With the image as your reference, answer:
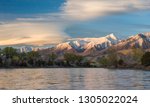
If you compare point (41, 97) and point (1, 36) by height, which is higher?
point (1, 36)

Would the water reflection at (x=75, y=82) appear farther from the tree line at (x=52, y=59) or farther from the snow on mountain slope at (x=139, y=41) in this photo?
the tree line at (x=52, y=59)

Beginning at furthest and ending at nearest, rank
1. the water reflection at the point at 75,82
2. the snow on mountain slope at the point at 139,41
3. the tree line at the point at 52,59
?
the tree line at the point at 52,59 → the snow on mountain slope at the point at 139,41 → the water reflection at the point at 75,82

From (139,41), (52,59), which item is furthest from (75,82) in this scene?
(52,59)

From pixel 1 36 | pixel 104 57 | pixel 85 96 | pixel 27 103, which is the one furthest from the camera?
pixel 104 57

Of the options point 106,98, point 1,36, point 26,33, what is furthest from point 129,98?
point 1,36

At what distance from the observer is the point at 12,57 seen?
3297 inches

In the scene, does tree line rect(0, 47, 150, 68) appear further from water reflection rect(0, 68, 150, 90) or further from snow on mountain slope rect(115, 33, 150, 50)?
water reflection rect(0, 68, 150, 90)

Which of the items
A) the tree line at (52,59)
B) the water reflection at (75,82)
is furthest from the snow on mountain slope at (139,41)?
the water reflection at (75,82)

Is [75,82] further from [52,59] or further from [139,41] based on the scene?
[52,59]

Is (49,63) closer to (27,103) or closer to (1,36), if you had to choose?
(1,36)

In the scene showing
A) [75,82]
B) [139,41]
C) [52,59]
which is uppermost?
[139,41]

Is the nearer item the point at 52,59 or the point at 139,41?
the point at 139,41

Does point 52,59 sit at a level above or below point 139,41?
below

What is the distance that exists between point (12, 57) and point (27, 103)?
2925 inches
